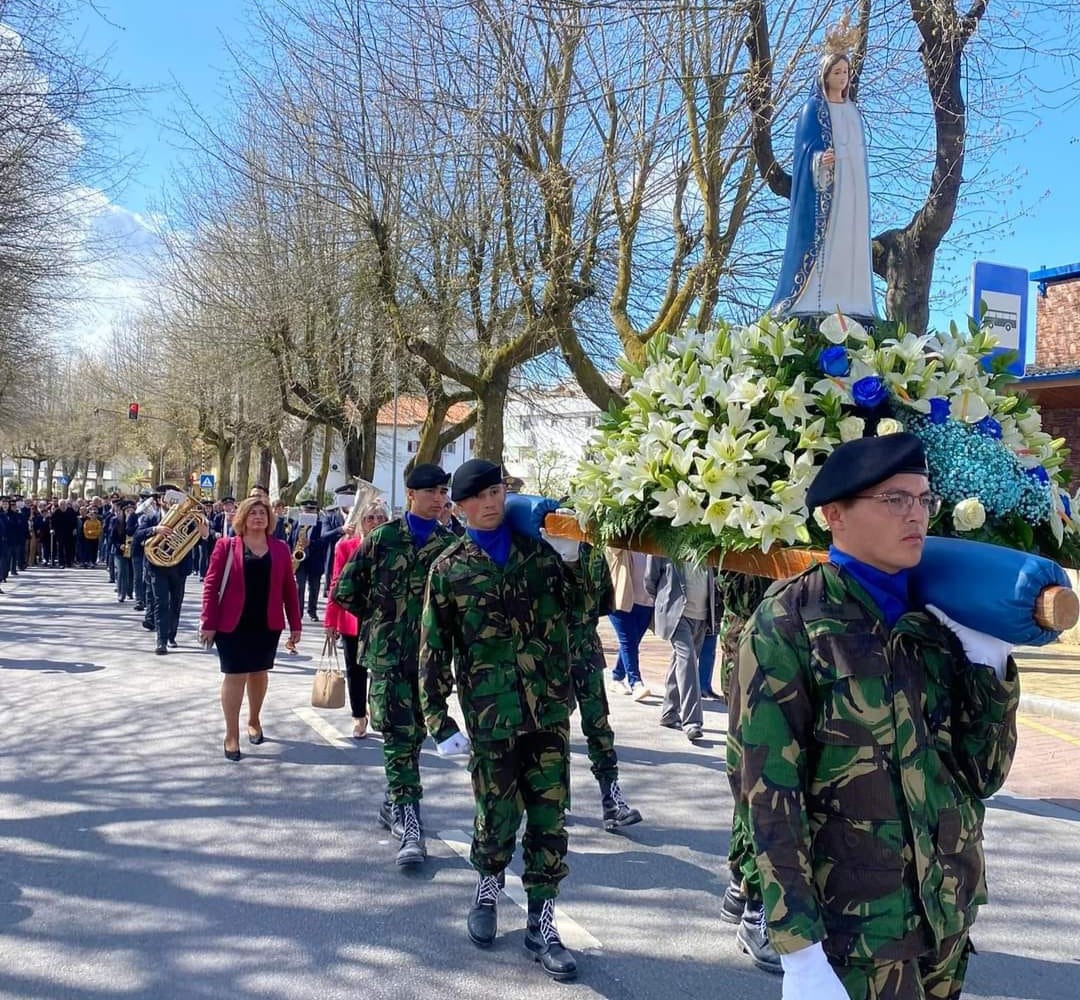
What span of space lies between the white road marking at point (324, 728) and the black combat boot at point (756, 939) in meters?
3.98

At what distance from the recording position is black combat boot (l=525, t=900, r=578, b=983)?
3.83 meters

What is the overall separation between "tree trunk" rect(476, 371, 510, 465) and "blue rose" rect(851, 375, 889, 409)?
1284 cm

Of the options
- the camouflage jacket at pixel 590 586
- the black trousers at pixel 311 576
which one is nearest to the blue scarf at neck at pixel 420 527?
the camouflage jacket at pixel 590 586

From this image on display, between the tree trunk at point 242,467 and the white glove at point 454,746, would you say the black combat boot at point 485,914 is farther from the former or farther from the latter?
the tree trunk at point 242,467

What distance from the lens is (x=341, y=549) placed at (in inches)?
285

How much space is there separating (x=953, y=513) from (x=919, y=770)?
752 mm

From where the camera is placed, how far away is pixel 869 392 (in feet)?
9.71

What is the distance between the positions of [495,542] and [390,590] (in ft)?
4.74

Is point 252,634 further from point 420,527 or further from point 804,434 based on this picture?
point 804,434

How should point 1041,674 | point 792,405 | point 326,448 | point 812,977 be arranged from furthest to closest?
point 326,448 → point 1041,674 → point 792,405 → point 812,977

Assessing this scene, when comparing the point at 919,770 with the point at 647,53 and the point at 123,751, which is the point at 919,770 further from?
the point at 647,53

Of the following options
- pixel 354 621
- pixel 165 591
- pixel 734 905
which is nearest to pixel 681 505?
pixel 734 905

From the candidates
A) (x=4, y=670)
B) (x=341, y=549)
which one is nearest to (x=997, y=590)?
(x=341, y=549)

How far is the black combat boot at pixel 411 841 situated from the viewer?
4.94 meters
